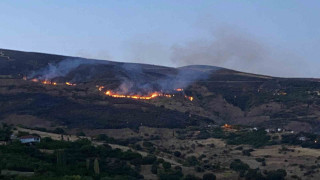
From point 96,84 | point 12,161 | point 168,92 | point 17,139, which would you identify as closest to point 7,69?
point 96,84

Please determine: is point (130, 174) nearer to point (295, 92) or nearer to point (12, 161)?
point (12, 161)

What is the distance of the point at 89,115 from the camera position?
297 ft

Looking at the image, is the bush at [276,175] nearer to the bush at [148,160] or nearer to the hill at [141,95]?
the bush at [148,160]

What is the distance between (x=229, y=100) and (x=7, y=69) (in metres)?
57.1

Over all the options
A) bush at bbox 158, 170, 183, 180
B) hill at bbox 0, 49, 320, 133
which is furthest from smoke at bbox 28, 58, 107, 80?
bush at bbox 158, 170, 183, 180

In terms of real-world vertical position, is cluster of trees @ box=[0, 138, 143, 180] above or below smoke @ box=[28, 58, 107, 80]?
below

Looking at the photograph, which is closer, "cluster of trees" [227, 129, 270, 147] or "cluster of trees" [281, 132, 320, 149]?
"cluster of trees" [281, 132, 320, 149]

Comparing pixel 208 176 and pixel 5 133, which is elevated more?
pixel 5 133

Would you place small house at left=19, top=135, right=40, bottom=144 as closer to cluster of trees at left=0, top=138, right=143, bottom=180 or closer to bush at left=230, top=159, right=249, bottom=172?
cluster of trees at left=0, top=138, right=143, bottom=180

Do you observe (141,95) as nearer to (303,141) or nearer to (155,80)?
(155,80)

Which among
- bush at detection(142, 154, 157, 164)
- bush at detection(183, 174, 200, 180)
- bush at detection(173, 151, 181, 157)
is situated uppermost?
bush at detection(142, 154, 157, 164)

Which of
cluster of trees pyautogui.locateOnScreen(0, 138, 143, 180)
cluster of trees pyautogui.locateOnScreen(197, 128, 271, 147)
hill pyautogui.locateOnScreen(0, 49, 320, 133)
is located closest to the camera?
cluster of trees pyautogui.locateOnScreen(0, 138, 143, 180)

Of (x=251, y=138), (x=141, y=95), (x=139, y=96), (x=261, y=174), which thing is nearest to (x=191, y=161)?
(x=261, y=174)

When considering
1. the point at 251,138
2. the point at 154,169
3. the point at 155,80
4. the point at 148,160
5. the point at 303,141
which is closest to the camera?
the point at 154,169
